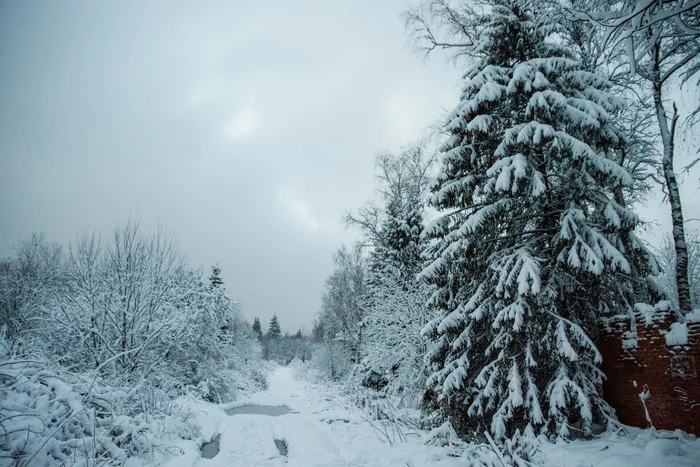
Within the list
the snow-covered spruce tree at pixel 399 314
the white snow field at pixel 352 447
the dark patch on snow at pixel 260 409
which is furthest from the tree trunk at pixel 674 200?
the dark patch on snow at pixel 260 409

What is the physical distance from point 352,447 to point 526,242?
20.1 ft

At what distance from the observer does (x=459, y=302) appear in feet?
25.6

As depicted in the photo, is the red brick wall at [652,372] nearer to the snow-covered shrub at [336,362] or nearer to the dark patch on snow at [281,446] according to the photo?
the dark patch on snow at [281,446]

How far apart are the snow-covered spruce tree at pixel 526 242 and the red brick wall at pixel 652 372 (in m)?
0.42

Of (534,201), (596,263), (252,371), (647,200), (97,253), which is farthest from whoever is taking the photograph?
(252,371)

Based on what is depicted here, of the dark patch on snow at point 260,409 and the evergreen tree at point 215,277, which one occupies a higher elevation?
the evergreen tree at point 215,277

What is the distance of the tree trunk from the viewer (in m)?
7.08

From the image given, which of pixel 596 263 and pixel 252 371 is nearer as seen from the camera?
pixel 596 263

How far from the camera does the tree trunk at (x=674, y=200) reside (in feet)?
23.2

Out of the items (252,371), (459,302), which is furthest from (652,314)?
(252,371)

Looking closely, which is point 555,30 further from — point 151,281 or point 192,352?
point 192,352

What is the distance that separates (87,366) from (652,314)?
13520 millimetres

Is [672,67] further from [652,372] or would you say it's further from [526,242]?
[652,372]

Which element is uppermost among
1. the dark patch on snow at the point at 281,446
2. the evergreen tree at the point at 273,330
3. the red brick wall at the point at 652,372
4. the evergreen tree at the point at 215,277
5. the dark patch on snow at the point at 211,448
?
the evergreen tree at the point at 215,277
